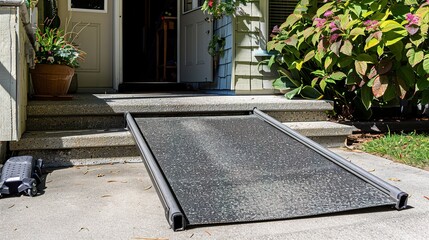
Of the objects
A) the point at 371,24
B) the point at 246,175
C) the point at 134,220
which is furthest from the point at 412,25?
the point at 134,220

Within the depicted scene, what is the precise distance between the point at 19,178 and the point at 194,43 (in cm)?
363

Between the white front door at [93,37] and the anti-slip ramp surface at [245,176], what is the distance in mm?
2621

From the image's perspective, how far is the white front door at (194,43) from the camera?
17.1ft

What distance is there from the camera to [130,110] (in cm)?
338

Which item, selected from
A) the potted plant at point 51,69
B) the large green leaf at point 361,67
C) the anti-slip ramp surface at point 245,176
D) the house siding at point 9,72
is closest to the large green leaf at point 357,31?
the large green leaf at point 361,67

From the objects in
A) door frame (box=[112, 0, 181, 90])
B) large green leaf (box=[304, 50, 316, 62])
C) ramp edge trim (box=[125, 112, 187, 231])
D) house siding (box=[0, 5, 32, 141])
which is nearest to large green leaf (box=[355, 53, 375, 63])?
large green leaf (box=[304, 50, 316, 62])

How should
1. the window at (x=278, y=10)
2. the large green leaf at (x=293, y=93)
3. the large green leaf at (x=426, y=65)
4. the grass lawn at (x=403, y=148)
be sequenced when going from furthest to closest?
the window at (x=278, y=10) < the large green leaf at (x=293, y=93) < the large green leaf at (x=426, y=65) < the grass lawn at (x=403, y=148)

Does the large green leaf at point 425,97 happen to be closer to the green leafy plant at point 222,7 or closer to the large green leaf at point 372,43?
the large green leaf at point 372,43

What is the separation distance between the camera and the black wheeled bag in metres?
2.24

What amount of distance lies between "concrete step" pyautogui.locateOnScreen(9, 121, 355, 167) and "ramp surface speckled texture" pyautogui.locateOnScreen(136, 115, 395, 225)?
Result: 0.73ft

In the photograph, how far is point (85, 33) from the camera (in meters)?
5.54

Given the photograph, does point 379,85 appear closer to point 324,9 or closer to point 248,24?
point 324,9

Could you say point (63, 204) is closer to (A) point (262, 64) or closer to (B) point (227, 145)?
(B) point (227, 145)

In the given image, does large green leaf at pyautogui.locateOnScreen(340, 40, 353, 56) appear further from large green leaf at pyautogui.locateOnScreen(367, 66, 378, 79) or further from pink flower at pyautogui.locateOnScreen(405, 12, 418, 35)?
pink flower at pyautogui.locateOnScreen(405, 12, 418, 35)
